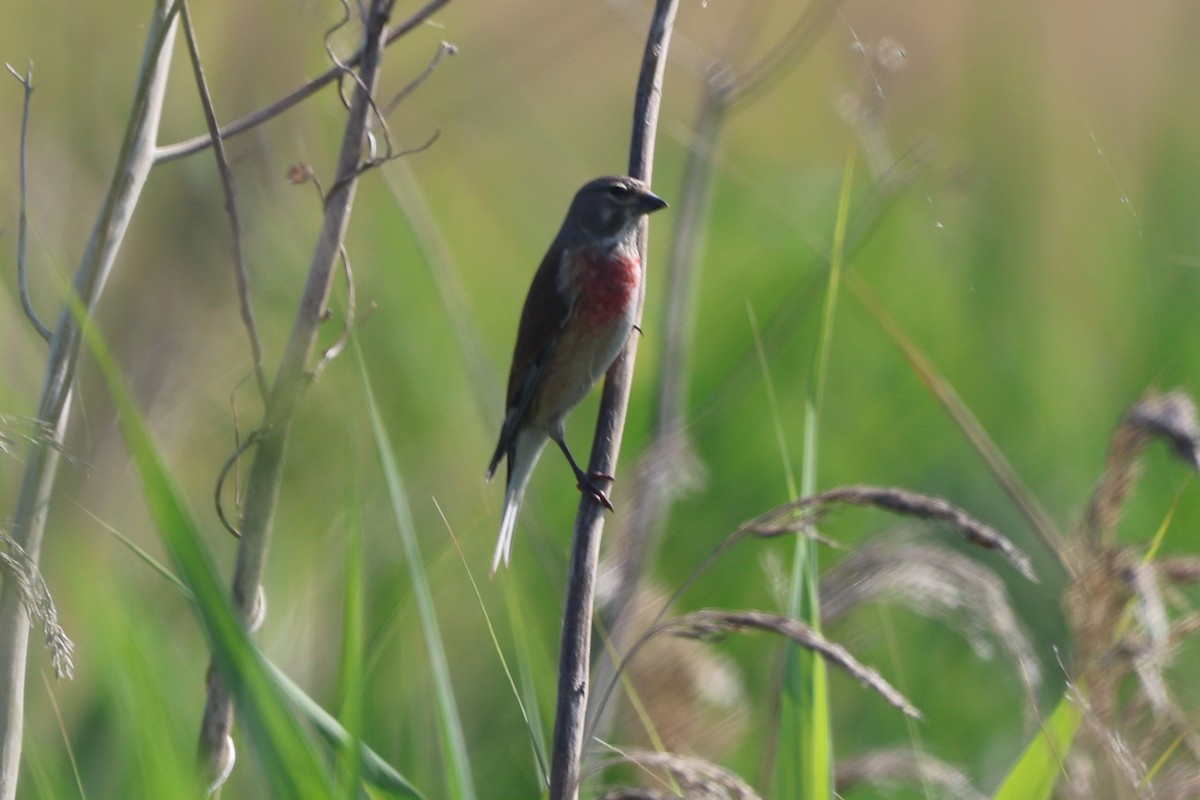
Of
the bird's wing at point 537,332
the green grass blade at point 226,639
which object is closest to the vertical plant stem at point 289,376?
the green grass blade at point 226,639

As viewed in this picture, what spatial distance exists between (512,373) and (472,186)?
5.98 ft

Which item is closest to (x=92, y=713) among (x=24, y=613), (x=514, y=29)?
(x=24, y=613)

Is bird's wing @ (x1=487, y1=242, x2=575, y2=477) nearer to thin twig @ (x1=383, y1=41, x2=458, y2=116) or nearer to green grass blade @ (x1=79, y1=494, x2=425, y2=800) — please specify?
thin twig @ (x1=383, y1=41, x2=458, y2=116)

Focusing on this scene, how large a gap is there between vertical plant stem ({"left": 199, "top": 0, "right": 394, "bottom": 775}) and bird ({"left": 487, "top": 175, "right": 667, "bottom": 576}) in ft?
2.90

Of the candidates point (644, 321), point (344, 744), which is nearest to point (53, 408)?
point (344, 744)

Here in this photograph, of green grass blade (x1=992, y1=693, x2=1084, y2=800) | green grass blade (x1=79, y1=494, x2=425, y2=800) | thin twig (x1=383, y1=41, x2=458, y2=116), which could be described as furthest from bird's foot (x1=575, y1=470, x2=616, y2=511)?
green grass blade (x1=992, y1=693, x2=1084, y2=800)

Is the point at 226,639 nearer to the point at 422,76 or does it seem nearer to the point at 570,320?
the point at 422,76

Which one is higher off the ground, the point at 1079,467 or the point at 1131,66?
the point at 1131,66

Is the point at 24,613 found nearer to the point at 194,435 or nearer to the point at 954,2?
the point at 194,435

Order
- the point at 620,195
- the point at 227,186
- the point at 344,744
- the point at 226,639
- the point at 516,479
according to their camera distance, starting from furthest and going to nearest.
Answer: the point at 516,479 → the point at 620,195 → the point at 227,186 → the point at 344,744 → the point at 226,639

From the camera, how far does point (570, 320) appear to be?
2.53m

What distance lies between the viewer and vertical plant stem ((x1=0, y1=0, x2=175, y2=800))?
52.8 inches

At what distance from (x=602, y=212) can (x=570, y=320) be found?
0.76 ft

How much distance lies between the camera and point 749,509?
3.31 metres
